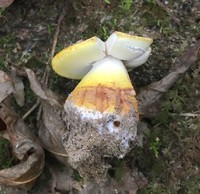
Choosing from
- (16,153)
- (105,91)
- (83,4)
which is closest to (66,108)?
(105,91)

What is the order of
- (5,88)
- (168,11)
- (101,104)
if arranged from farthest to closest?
(168,11)
(5,88)
(101,104)

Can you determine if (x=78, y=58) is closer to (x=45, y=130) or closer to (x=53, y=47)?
(x=53, y=47)

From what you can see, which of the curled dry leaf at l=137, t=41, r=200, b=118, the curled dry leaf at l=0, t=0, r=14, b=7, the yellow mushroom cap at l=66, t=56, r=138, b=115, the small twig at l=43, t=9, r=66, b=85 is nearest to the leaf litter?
the curled dry leaf at l=137, t=41, r=200, b=118

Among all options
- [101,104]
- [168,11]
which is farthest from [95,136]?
[168,11]

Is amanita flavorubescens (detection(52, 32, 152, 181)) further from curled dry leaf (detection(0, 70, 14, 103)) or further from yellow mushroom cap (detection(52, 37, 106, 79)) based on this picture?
curled dry leaf (detection(0, 70, 14, 103))

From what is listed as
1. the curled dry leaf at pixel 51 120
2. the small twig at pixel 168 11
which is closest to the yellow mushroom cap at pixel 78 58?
the curled dry leaf at pixel 51 120

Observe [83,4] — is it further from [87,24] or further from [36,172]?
[36,172]

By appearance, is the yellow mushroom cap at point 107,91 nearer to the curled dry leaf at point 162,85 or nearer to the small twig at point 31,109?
the curled dry leaf at point 162,85
